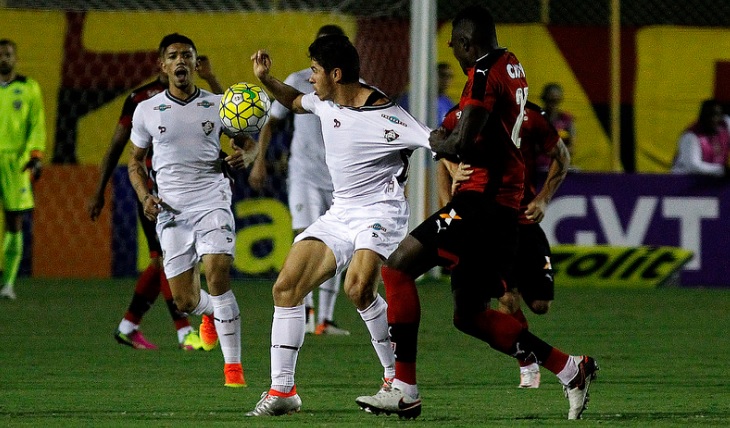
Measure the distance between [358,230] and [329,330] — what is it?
3907 millimetres

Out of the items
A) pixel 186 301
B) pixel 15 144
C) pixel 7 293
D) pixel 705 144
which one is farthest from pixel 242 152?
pixel 705 144

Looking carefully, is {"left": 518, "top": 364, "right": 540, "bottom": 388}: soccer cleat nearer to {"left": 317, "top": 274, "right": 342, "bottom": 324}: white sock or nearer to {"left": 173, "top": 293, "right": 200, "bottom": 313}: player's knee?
{"left": 173, "top": 293, "right": 200, "bottom": 313}: player's knee

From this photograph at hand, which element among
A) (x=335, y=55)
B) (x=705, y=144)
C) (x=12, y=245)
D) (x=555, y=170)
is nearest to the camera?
(x=335, y=55)

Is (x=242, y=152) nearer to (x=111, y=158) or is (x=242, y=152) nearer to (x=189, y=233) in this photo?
(x=189, y=233)

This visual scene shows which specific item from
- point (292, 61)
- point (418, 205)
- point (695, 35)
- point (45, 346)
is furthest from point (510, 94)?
point (695, 35)

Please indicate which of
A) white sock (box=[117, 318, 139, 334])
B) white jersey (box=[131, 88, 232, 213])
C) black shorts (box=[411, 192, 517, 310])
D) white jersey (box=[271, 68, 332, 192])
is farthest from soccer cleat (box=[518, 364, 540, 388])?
white jersey (box=[271, 68, 332, 192])

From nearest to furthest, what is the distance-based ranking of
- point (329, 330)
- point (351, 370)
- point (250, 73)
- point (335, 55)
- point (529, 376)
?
point (335, 55)
point (529, 376)
point (351, 370)
point (329, 330)
point (250, 73)

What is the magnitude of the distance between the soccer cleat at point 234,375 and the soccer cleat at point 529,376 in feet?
4.87

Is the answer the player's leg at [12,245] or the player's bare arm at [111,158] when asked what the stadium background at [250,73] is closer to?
the player's leg at [12,245]

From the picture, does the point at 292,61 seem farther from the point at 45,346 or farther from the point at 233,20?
the point at 45,346

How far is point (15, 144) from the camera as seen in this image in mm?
13766

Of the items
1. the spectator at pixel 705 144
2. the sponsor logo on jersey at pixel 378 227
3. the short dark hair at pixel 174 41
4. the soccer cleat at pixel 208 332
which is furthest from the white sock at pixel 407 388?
the spectator at pixel 705 144

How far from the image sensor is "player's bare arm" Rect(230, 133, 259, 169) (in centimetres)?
807

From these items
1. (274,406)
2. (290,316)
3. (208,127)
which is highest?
(208,127)
